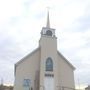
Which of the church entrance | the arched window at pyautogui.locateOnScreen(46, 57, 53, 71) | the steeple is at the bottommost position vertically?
the church entrance

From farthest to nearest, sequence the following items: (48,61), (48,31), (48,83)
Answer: (48,31)
(48,61)
(48,83)

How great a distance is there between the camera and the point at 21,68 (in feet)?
108

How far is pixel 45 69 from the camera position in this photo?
107 ft

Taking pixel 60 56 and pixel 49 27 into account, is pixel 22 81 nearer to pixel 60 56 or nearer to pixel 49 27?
pixel 60 56

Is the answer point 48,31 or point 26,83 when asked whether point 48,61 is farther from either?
point 48,31

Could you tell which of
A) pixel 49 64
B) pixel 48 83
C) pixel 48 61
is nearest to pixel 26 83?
pixel 48 83

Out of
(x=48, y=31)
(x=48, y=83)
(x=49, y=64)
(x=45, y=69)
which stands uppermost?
(x=48, y=31)

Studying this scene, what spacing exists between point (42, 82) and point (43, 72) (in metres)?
1.38

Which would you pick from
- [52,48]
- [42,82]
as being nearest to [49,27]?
[52,48]

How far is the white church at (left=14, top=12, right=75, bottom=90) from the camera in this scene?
32.3m

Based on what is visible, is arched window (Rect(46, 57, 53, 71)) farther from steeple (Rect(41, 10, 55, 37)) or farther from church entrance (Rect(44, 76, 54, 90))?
steeple (Rect(41, 10, 55, 37))

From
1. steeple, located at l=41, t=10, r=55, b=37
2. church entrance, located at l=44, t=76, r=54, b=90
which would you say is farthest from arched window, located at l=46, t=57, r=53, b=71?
steeple, located at l=41, t=10, r=55, b=37

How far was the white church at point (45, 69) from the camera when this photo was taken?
32.3 meters

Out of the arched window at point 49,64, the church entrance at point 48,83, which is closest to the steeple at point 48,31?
the arched window at point 49,64
